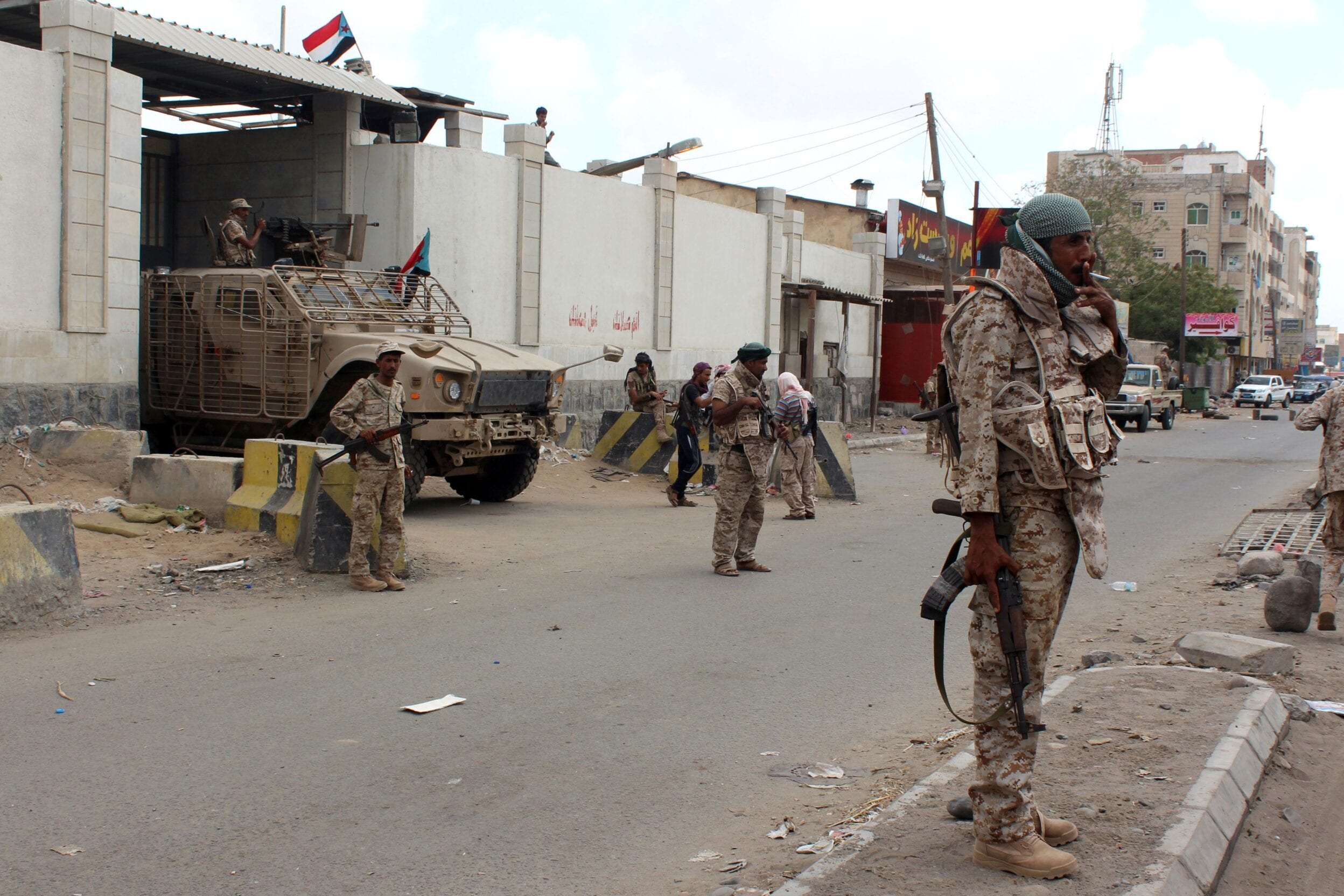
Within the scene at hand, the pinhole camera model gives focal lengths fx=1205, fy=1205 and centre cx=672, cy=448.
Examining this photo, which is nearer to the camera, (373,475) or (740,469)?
(373,475)

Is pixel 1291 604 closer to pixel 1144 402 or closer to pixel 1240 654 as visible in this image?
pixel 1240 654

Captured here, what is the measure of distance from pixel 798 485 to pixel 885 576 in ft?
11.5

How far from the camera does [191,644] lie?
21.4 ft

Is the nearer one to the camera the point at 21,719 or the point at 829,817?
the point at 829,817

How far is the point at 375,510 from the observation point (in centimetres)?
812

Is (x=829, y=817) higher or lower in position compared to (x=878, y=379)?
lower

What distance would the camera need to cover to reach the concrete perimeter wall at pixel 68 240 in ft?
38.8

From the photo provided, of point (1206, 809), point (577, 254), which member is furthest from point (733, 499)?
point (577, 254)

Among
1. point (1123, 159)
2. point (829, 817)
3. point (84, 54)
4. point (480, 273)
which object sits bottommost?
point (829, 817)

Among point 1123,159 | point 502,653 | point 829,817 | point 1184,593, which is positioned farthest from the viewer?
point 1123,159

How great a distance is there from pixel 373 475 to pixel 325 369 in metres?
3.86

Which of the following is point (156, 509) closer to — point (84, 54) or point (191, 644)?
point (191, 644)

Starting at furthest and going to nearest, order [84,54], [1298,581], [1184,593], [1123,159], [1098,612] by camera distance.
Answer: [1123,159], [84,54], [1184,593], [1098,612], [1298,581]

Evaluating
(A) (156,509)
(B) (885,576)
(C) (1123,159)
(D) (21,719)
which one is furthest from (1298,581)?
(C) (1123,159)
